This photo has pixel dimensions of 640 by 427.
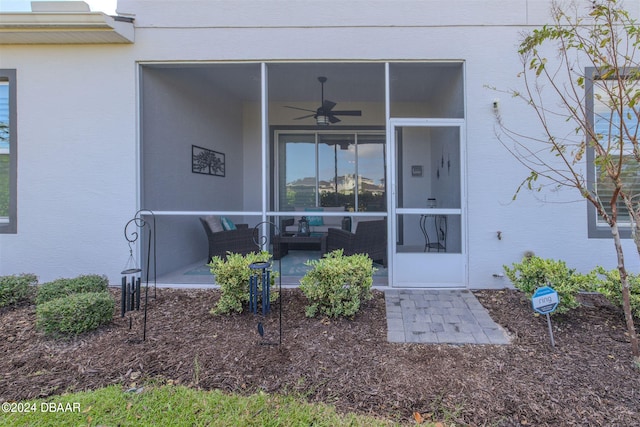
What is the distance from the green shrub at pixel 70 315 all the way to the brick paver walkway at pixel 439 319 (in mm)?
2594

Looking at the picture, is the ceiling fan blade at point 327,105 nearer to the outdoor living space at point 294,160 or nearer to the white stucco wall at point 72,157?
the outdoor living space at point 294,160

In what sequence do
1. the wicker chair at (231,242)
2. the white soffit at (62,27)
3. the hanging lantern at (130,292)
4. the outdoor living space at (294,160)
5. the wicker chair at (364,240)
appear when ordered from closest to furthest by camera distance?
the hanging lantern at (130,292) → the white soffit at (62,27) → the outdoor living space at (294,160) → the wicker chair at (364,240) → the wicker chair at (231,242)

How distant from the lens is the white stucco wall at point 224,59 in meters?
3.99

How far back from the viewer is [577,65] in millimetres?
3906

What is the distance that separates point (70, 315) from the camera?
2.73 metres

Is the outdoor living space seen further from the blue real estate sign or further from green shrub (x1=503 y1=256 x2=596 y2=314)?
the blue real estate sign

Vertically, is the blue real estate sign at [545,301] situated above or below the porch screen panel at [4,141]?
below

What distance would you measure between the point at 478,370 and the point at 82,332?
127 inches

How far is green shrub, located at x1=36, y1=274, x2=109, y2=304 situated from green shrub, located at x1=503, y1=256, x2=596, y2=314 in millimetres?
4490

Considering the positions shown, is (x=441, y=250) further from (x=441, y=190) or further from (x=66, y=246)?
(x=66, y=246)

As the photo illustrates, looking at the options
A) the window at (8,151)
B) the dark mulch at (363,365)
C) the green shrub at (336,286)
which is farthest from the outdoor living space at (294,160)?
the window at (8,151)

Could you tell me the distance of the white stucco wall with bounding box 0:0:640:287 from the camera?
399 cm

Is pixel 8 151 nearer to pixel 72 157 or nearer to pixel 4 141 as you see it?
pixel 4 141

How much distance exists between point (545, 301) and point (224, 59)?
14.4 feet
